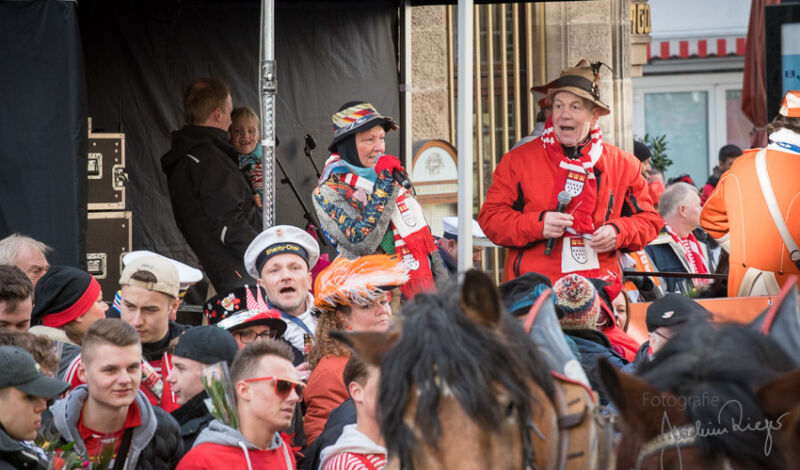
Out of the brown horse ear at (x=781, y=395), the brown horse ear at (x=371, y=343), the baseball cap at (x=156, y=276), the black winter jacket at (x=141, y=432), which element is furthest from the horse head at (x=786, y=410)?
the baseball cap at (x=156, y=276)

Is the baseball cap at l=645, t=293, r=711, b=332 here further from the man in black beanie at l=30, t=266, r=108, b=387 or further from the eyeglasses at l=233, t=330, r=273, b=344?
the man in black beanie at l=30, t=266, r=108, b=387

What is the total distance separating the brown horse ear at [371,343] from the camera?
9.84 ft

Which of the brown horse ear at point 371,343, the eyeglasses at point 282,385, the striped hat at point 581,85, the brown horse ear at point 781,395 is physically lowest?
the eyeglasses at point 282,385

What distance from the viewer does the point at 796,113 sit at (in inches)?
248

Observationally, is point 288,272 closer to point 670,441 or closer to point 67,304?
point 67,304

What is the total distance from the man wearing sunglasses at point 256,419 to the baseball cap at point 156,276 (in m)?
1.12

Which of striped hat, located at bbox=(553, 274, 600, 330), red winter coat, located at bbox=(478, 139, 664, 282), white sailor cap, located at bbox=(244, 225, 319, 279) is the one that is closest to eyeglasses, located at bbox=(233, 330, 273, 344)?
white sailor cap, located at bbox=(244, 225, 319, 279)

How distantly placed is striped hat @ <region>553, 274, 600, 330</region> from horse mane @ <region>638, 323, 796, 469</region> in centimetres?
196

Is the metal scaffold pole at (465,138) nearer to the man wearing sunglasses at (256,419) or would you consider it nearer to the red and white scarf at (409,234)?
the red and white scarf at (409,234)

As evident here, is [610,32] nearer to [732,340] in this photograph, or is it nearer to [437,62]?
[437,62]

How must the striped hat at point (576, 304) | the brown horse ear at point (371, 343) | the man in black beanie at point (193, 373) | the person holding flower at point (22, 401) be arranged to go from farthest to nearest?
the striped hat at point (576, 304) < the man in black beanie at point (193, 373) < the person holding flower at point (22, 401) < the brown horse ear at point (371, 343)

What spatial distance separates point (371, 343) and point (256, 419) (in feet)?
4.13

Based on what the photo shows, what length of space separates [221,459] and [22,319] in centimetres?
134

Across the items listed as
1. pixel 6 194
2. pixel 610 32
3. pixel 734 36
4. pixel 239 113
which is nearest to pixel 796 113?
pixel 239 113
